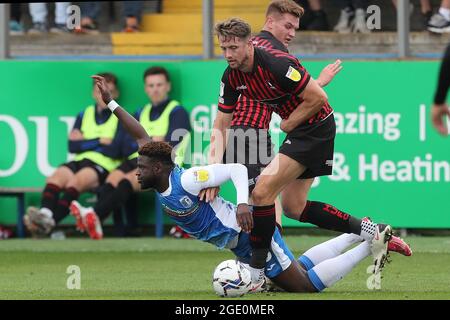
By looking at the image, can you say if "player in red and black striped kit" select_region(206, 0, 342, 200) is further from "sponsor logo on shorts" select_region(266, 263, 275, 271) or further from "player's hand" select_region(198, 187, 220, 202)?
"sponsor logo on shorts" select_region(266, 263, 275, 271)

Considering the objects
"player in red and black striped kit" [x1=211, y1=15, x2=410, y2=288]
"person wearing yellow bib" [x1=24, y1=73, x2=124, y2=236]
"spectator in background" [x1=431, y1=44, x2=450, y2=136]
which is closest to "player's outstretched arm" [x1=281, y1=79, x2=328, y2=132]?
"player in red and black striped kit" [x1=211, y1=15, x2=410, y2=288]

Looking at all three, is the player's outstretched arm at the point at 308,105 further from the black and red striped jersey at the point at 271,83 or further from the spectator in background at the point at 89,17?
the spectator in background at the point at 89,17

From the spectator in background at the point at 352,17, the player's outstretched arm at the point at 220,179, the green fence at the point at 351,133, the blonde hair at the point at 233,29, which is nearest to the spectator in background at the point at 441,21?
the green fence at the point at 351,133

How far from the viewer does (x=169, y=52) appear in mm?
14547

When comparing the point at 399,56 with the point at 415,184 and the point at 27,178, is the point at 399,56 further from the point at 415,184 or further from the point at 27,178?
the point at 27,178

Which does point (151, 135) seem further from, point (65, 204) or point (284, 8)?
point (284, 8)

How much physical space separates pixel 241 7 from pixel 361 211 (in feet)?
8.54

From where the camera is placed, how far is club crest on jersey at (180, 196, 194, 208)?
8.45 metres

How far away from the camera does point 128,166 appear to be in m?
13.8

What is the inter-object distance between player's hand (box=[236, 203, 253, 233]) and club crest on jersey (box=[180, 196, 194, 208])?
356 mm

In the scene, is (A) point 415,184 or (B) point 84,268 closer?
(B) point 84,268

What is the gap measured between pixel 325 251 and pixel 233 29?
5.91 feet

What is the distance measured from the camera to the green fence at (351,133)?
13.6 metres
